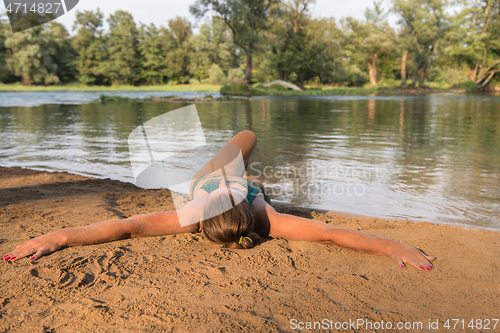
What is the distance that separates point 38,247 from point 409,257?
3048 millimetres

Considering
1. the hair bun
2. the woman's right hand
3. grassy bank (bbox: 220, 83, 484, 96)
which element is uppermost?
grassy bank (bbox: 220, 83, 484, 96)

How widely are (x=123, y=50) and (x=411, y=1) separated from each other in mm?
45373

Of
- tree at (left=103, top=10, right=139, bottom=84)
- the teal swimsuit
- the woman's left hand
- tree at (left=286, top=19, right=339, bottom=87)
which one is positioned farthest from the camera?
tree at (left=103, top=10, right=139, bottom=84)

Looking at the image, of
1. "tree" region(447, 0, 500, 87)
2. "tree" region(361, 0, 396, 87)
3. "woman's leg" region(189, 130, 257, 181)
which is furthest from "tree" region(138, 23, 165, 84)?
"woman's leg" region(189, 130, 257, 181)

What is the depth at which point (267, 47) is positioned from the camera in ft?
145

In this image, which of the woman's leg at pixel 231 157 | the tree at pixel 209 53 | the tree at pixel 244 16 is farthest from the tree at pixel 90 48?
the woman's leg at pixel 231 157

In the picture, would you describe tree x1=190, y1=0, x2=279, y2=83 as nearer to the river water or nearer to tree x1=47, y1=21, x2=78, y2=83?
the river water

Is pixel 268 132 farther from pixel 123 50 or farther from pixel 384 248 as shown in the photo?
pixel 123 50

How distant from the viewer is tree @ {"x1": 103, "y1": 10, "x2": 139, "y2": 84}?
193 ft

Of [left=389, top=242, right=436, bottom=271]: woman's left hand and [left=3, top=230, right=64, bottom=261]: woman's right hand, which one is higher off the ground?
[left=3, top=230, right=64, bottom=261]: woman's right hand

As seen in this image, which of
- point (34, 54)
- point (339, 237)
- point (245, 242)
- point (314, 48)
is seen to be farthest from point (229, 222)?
point (34, 54)

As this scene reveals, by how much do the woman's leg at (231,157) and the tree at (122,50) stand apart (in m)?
60.4

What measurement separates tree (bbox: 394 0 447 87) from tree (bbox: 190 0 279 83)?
17.0 m

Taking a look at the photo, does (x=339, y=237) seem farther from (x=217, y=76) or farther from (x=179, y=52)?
(x=179, y=52)
